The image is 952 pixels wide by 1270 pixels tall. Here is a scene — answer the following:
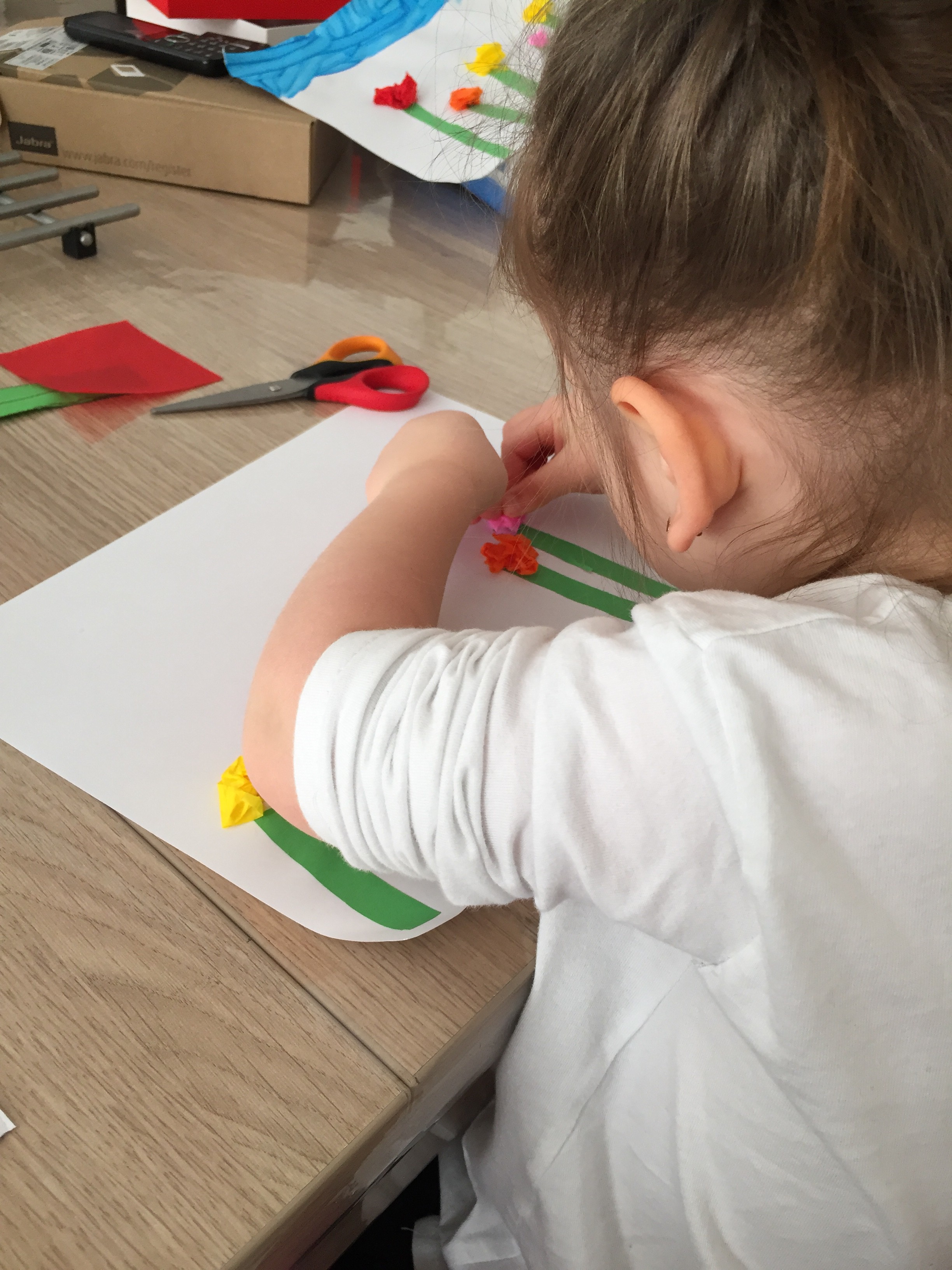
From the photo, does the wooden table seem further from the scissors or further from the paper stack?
the paper stack

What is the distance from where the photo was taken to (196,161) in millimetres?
949

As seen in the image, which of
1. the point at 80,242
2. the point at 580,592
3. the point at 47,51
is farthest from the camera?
the point at 47,51

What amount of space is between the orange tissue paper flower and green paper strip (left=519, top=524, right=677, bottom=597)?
55 centimetres

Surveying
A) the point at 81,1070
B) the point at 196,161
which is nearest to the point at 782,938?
the point at 81,1070

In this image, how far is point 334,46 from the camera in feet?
3.24

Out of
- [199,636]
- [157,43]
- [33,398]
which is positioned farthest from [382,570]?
[157,43]

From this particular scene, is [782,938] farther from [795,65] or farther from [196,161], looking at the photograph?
[196,161]

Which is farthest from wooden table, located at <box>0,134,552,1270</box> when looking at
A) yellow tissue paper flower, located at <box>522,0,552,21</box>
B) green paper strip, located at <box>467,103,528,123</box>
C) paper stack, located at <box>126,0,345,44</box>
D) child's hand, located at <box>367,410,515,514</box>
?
paper stack, located at <box>126,0,345,44</box>

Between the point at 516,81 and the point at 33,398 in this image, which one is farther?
the point at 516,81

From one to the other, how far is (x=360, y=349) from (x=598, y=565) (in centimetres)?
30

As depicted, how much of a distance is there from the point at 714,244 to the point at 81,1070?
0.37 meters

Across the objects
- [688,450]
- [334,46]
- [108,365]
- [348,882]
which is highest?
[334,46]

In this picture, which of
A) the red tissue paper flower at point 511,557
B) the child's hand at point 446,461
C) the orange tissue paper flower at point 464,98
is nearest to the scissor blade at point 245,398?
the child's hand at point 446,461

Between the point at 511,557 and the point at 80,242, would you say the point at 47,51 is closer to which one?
the point at 80,242
